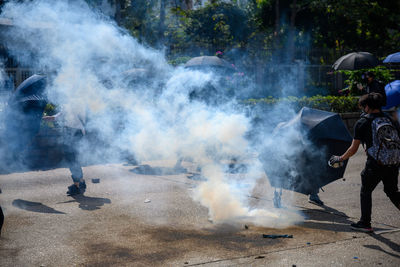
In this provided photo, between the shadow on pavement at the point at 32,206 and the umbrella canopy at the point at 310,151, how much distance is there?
10.1 feet

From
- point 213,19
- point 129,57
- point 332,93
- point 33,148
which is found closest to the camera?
point 129,57

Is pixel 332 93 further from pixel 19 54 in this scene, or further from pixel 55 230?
pixel 55 230

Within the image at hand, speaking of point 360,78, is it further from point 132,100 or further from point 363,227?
point 363,227

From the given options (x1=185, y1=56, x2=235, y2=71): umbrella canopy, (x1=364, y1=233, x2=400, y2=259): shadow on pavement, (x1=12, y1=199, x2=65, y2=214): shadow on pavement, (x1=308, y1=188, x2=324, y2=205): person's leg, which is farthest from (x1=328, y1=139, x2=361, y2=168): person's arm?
(x1=185, y1=56, x2=235, y2=71): umbrella canopy

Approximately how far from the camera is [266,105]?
13008 mm

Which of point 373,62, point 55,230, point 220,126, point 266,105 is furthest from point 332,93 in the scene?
point 55,230

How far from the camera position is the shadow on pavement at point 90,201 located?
623 centimetres

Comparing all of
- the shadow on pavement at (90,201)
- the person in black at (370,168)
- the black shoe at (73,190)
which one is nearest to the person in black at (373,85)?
the person in black at (370,168)

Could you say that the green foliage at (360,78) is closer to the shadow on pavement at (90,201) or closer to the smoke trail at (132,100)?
the smoke trail at (132,100)

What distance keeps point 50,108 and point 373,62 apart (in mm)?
9655

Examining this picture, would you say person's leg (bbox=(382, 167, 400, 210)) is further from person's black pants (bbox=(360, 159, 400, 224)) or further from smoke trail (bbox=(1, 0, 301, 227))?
smoke trail (bbox=(1, 0, 301, 227))

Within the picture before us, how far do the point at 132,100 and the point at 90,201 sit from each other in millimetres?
2250

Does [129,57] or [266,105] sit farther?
[266,105]

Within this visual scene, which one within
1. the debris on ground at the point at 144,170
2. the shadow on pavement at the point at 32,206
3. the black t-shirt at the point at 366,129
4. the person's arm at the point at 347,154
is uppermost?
the black t-shirt at the point at 366,129
